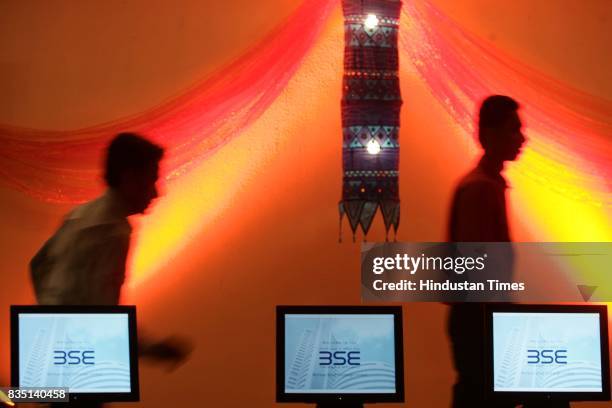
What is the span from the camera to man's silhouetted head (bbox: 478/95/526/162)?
14.1 ft

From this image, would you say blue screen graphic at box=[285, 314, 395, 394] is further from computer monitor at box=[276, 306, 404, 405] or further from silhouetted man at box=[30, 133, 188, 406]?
silhouetted man at box=[30, 133, 188, 406]

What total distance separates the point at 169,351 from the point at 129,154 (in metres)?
0.94

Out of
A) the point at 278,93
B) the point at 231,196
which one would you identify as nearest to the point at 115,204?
the point at 231,196

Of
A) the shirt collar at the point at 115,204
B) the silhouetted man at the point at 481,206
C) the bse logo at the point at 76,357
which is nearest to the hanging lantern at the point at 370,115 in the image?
the silhouetted man at the point at 481,206

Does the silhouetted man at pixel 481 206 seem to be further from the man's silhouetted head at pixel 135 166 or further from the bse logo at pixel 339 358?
the man's silhouetted head at pixel 135 166

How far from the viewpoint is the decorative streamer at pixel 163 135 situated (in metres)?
4.25

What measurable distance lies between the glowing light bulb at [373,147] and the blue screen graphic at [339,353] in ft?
2.81

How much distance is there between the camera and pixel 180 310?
4.23 meters

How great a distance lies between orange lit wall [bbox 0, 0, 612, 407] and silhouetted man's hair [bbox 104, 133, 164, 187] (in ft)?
0.45

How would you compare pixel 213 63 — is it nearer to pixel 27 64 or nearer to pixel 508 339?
pixel 27 64

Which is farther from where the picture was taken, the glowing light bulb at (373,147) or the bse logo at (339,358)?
the glowing light bulb at (373,147)

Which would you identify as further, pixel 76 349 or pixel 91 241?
pixel 91 241

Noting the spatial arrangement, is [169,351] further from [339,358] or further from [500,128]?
[500,128]

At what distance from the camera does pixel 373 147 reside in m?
4.25
